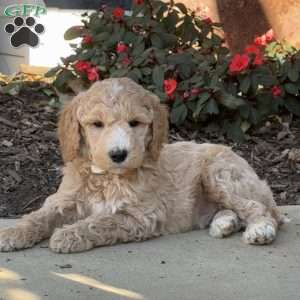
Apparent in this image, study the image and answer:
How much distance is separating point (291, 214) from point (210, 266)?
1418mm

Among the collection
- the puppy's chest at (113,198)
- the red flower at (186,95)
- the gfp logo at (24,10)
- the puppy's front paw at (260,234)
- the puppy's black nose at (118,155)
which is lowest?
the puppy's front paw at (260,234)

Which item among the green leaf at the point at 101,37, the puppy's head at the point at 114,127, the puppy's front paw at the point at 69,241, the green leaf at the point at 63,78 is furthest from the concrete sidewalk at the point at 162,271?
the green leaf at the point at 101,37

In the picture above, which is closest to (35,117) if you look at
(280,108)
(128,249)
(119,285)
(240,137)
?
(240,137)

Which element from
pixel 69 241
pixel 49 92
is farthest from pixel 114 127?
pixel 49 92

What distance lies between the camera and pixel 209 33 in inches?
321

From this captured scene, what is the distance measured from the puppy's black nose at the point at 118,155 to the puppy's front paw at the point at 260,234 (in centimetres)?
97

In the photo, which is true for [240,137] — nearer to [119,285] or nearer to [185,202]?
[185,202]

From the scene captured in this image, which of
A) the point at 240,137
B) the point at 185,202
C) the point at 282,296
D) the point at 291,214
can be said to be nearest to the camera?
the point at 282,296

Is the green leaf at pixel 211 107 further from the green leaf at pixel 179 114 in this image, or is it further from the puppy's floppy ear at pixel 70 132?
the puppy's floppy ear at pixel 70 132

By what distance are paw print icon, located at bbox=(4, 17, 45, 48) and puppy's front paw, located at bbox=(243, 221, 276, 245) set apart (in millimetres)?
5363

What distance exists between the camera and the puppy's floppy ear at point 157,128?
194 inches

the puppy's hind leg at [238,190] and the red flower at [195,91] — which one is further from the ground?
the red flower at [195,91]

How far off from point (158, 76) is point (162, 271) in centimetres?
327

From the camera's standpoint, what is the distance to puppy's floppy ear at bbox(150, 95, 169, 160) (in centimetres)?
492
